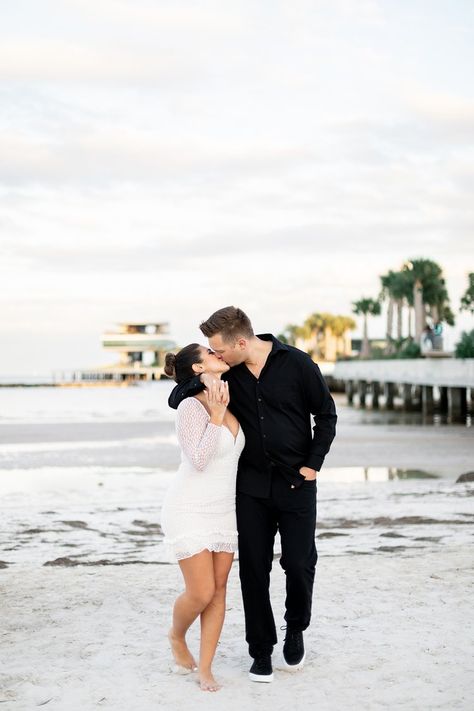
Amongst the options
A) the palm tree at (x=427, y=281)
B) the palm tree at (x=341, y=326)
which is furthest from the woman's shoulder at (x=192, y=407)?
the palm tree at (x=341, y=326)

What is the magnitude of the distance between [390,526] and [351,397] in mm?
54380

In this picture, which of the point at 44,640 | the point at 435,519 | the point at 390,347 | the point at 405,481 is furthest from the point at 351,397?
the point at 44,640

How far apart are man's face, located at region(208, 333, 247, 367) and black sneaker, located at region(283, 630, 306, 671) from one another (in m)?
1.40

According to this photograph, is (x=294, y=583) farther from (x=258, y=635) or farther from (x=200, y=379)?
(x=200, y=379)

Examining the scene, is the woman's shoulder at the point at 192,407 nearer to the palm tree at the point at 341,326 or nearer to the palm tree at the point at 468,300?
the palm tree at the point at 468,300

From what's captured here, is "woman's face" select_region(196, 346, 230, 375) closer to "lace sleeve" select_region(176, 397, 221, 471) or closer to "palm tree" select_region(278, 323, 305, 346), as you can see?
"lace sleeve" select_region(176, 397, 221, 471)

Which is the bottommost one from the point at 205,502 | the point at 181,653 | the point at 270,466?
the point at 181,653

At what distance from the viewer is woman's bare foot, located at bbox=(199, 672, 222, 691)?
15.1ft

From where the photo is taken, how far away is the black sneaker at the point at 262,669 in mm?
4734

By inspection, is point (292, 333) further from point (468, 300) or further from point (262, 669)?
point (262, 669)

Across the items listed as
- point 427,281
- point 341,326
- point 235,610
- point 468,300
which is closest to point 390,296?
point 427,281

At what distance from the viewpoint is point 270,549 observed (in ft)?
15.8

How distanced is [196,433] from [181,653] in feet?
3.88

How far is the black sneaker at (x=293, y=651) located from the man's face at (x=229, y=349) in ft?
4.60
